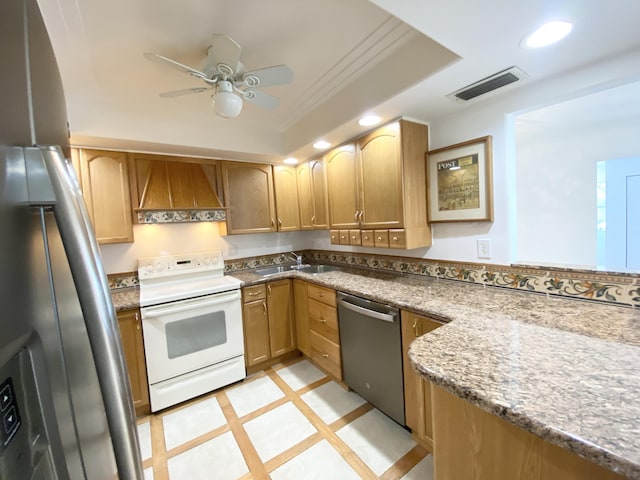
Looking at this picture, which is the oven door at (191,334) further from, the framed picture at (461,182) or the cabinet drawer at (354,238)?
the framed picture at (461,182)

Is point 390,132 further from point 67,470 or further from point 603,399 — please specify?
point 67,470

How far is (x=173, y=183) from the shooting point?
2479 mm

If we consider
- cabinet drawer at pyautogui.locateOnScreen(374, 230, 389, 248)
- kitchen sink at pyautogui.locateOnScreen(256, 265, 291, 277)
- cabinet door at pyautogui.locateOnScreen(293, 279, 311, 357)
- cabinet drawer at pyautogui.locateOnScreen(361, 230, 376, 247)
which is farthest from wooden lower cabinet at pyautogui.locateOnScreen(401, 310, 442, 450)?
kitchen sink at pyautogui.locateOnScreen(256, 265, 291, 277)

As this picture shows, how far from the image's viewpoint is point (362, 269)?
2.81 metres

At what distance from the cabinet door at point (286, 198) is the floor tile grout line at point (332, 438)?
1633mm

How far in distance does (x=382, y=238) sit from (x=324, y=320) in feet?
2.87

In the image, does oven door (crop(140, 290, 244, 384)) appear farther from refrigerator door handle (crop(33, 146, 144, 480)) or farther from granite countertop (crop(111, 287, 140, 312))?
refrigerator door handle (crop(33, 146, 144, 480))

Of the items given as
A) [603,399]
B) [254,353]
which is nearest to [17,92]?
[603,399]

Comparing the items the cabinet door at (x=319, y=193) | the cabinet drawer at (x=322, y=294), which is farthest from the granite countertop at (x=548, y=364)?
the cabinet door at (x=319, y=193)

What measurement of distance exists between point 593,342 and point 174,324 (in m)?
2.48

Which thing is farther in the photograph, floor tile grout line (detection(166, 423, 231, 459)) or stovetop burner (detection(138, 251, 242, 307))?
stovetop burner (detection(138, 251, 242, 307))

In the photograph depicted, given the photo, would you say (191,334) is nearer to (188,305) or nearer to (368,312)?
(188,305)

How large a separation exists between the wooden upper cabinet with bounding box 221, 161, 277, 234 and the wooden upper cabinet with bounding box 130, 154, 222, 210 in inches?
5.1

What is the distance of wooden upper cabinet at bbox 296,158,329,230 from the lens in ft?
9.21
